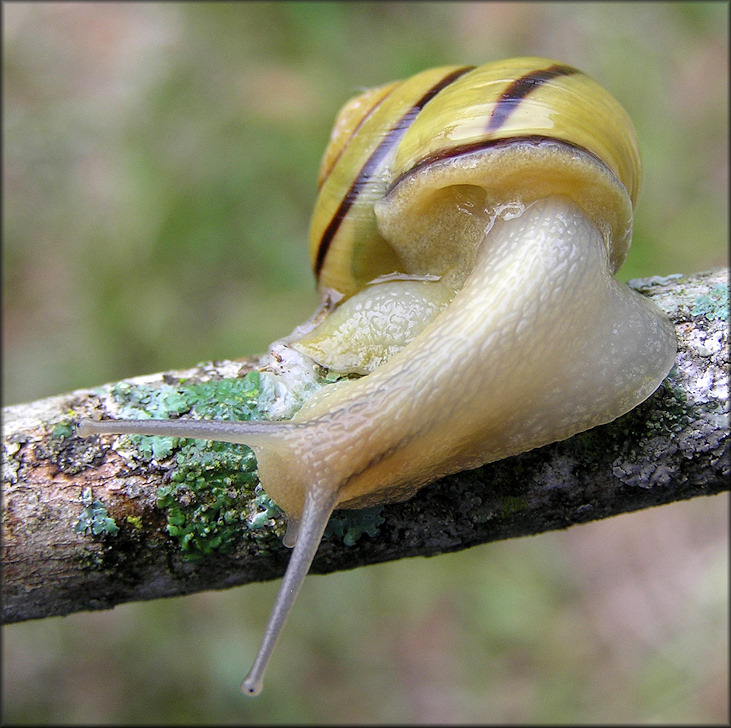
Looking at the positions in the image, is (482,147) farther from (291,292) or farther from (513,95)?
(291,292)

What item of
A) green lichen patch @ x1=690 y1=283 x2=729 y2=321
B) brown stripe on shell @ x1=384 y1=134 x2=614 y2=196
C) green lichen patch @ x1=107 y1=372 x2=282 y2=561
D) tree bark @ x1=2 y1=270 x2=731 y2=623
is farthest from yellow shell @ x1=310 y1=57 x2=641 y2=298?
green lichen patch @ x1=107 y1=372 x2=282 y2=561

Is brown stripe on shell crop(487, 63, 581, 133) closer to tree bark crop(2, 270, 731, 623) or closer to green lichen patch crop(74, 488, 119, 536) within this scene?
tree bark crop(2, 270, 731, 623)

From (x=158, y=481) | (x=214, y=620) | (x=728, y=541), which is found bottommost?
(x=728, y=541)

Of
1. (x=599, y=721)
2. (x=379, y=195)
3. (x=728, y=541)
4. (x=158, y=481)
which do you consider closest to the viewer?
(x=158, y=481)

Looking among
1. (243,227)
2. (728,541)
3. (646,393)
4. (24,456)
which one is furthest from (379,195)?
(728,541)

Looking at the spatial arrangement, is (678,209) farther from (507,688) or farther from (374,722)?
(374,722)

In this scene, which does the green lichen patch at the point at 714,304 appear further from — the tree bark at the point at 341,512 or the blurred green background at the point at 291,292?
the blurred green background at the point at 291,292

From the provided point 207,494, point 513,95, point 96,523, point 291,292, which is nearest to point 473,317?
point 513,95
